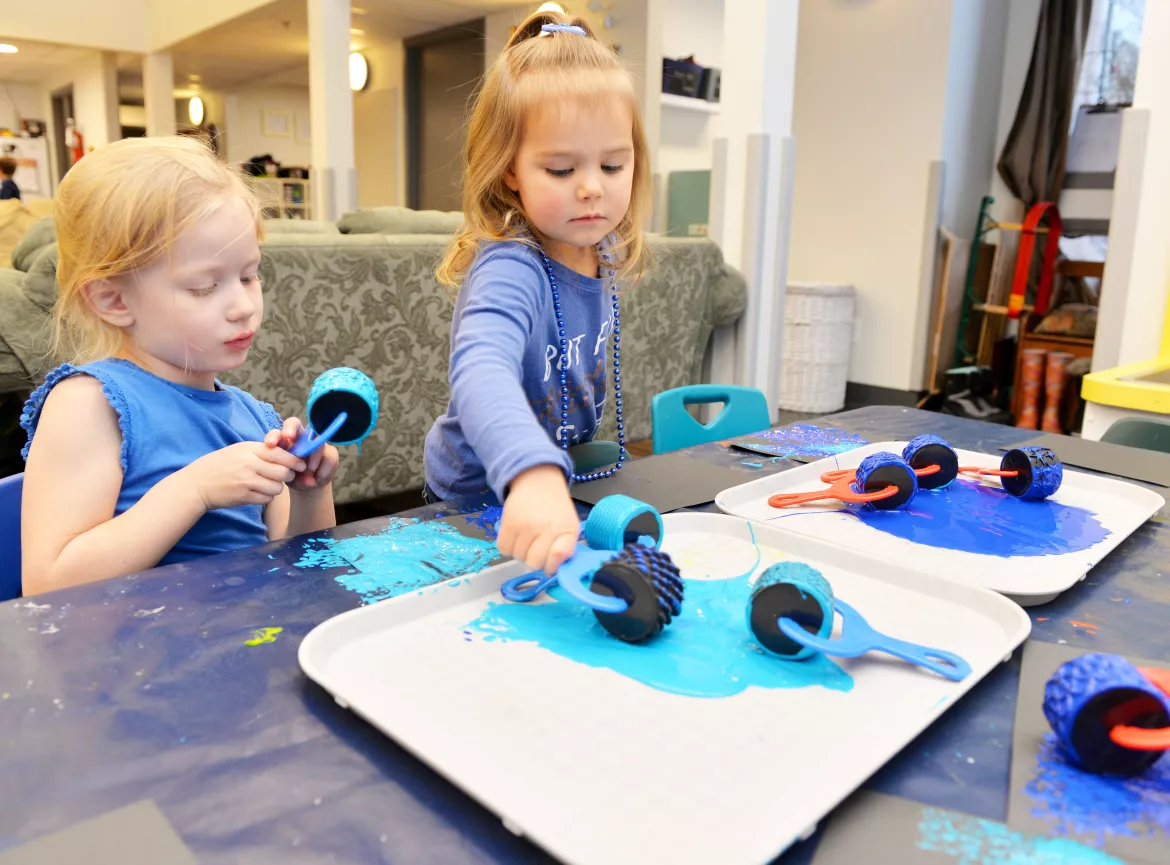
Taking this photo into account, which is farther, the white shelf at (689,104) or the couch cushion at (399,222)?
the white shelf at (689,104)

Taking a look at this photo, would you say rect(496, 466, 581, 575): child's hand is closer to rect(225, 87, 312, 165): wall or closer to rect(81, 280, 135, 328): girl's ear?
rect(81, 280, 135, 328): girl's ear

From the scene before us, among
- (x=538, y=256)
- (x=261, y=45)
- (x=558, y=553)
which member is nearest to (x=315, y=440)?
(x=558, y=553)

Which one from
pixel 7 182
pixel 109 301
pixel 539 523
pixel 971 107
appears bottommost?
pixel 539 523

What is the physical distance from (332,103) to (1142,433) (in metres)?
4.35

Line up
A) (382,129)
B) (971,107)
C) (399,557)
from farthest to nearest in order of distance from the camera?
(382,129), (971,107), (399,557)

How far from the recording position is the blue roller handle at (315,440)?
724 millimetres

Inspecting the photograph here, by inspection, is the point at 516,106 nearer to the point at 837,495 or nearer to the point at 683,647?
the point at 837,495

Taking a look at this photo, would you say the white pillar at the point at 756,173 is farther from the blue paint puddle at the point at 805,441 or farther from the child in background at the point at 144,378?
the child in background at the point at 144,378

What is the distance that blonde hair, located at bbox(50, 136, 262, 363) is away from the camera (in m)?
0.76

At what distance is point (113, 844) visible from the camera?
36cm

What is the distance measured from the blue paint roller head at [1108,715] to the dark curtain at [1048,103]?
4.23m

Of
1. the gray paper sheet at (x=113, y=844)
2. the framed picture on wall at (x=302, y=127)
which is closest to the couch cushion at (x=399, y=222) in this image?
the gray paper sheet at (x=113, y=844)

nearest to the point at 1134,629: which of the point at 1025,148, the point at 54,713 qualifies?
the point at 54,713

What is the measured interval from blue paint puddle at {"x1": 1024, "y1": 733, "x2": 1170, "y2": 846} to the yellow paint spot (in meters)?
0.43
